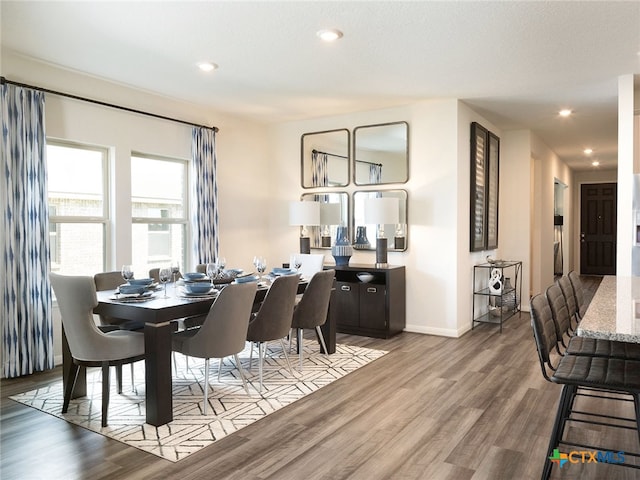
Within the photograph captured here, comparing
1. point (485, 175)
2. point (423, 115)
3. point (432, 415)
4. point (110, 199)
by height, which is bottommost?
point (432, 415)

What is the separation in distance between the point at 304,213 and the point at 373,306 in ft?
4.86

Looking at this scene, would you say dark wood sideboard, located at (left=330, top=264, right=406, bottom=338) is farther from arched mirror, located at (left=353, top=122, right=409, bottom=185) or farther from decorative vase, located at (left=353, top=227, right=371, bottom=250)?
arched mirror, located at (left=353, top=122, right=409, bottom=185)

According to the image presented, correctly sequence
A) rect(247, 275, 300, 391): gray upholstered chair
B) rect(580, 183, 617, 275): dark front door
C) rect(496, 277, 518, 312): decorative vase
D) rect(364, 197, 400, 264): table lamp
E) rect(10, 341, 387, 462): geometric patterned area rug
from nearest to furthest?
rect(10, 341, 387, 462): geometric patterned area rug → rect(247, 275, 300, 391): gray upholstered chair → rect(364, 197, 400, 264): table lamp → rect(496, 277, 518, 312): decorative vase → rect(580, 183, 617, 275): dark front door

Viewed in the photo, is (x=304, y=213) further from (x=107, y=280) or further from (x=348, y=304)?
(x=107, y=280)

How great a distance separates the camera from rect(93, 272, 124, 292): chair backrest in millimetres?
3973

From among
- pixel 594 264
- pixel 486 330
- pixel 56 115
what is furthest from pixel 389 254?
pixel 594 264

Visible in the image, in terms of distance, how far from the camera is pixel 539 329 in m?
2.15

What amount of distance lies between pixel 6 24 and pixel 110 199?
180 centimetres

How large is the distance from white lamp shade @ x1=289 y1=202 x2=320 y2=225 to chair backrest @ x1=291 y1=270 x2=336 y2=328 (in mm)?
1938

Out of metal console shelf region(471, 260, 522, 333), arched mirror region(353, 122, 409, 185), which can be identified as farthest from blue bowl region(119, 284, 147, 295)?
metal console shelf region(471, 260, 522, 333)

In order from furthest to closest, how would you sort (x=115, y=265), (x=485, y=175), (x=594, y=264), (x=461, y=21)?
1. (x=594, y=264)
2. (x=485, y=175)
3. (x=115, y=265)
4. (x=461, y=21)

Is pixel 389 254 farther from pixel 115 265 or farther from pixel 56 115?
pixel 56 115

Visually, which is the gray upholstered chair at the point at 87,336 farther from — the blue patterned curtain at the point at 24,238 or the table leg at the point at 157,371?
the blue patterned curtain at the point at 24,238

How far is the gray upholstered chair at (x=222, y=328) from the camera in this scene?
3.20m
